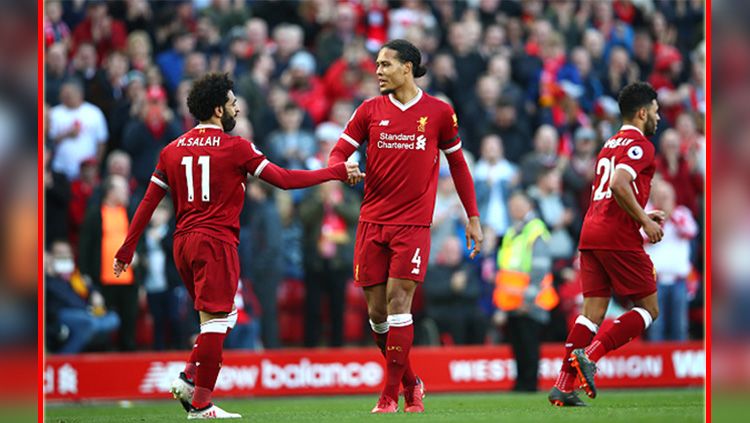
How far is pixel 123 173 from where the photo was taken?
47.9 feet

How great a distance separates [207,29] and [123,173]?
3354mm

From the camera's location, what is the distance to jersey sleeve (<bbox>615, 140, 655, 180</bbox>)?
28.5 feet

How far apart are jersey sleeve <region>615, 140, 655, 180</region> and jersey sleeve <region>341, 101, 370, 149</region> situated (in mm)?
2021

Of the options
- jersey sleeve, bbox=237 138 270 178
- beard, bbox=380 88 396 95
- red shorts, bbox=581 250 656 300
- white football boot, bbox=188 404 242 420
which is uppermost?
beard, bbox=380 88 396 95

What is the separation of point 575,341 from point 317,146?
7431 mm

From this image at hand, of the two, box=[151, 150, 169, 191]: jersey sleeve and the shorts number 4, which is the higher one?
box=[151, 150, 169, 191]: jersey sleeve

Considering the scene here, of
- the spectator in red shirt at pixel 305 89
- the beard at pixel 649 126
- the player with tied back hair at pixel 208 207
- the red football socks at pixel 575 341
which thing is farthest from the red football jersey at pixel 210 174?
the spectator in red shirt at pixel 305 89

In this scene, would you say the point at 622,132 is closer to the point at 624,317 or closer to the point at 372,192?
the point at 624,317

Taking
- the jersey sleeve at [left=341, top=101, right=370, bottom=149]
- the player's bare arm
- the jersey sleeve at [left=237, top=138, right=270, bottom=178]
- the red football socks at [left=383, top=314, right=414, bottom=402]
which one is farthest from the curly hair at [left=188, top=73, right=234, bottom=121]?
the player's bare arm

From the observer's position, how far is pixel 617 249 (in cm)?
890

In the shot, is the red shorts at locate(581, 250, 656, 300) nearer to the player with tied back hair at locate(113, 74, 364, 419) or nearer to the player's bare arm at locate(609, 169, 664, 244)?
the player's bare arm at locate(609, 169, 664, 244)

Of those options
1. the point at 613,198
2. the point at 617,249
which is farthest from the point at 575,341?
the point at 613,198

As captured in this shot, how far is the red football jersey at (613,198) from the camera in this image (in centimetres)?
875

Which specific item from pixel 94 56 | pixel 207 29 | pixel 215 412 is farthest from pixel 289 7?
pixel 215 412
